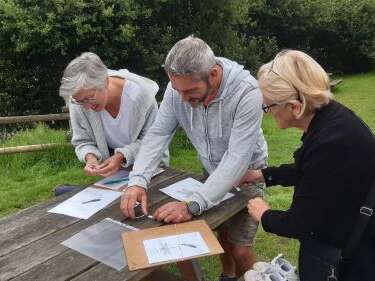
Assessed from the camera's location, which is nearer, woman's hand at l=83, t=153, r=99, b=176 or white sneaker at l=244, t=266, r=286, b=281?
white sneaker at l=244, t=266, r=286, b=281

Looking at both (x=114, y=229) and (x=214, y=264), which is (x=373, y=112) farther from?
(x=114, y=229)

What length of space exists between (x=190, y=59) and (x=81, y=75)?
85 centimetres

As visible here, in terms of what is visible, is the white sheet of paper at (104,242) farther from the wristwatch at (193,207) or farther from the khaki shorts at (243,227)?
the khaki shorts at (243,227)

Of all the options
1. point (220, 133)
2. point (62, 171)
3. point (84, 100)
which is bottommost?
point (62, 171)

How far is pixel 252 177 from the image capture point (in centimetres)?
295

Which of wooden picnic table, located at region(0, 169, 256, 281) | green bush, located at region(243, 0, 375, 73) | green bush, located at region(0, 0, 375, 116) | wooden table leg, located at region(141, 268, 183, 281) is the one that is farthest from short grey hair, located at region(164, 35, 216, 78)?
green bush, located at region(243, 0, 375, 73)

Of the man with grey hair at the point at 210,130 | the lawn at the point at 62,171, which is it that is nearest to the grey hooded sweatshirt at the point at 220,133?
the man with grey hair at the point at 210,130

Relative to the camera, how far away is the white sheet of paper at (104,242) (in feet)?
7.71

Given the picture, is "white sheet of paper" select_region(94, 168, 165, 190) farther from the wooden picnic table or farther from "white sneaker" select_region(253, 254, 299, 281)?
"white sneaker" select_region(253, 254, 299, 281)

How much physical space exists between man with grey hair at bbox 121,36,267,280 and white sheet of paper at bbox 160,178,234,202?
0.13 meters

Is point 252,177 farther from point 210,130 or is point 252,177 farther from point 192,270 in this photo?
point 192,270

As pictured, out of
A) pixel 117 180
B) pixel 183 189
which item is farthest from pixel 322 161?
pixel 117 180

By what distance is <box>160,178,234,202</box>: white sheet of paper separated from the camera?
2.98 m

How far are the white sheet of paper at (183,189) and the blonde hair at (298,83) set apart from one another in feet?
3.15
